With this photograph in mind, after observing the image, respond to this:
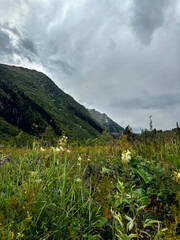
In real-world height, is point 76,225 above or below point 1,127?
below

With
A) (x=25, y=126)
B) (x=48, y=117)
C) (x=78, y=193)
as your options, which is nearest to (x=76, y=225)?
(x=78, y=193)

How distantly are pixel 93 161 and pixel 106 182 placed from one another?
3233 mm

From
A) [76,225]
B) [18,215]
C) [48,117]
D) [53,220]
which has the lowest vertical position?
[76,225]

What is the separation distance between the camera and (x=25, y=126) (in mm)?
127375

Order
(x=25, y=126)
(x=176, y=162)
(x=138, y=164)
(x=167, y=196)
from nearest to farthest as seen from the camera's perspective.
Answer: (x=167, y=196) → (x=176, y=162) → (x=138, y=164) → (x=25, y=126)

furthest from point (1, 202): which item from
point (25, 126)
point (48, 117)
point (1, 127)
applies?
point (48, 117)

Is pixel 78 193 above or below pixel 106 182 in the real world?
below

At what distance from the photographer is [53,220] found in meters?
1.92

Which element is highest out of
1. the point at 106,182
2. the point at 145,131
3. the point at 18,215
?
the point at 145,131

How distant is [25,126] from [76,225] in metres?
139

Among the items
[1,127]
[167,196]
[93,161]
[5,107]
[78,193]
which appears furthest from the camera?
[5,107]

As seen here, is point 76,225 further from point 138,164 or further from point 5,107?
point 5,107

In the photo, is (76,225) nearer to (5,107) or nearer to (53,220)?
(53,220)

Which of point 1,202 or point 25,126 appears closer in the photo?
point 1,202
